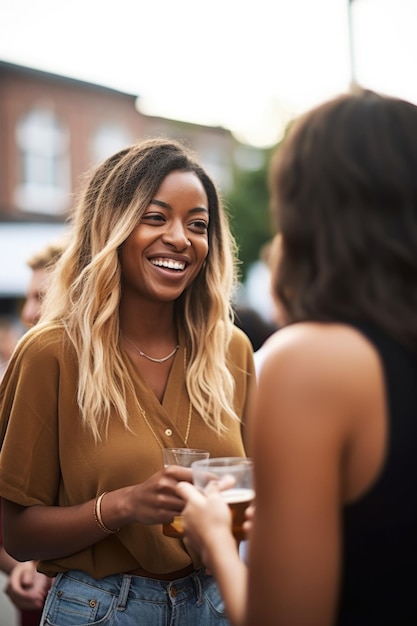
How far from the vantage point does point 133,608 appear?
7.38ft

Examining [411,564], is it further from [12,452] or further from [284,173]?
[12,452]

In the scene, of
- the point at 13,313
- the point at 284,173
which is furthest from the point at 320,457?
the point at 13,313

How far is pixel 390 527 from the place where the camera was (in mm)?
1348

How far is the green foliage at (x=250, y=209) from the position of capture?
80.7ft

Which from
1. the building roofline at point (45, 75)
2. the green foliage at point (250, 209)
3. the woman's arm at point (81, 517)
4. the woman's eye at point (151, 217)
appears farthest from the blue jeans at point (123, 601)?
the green foliage at point (250, 209)

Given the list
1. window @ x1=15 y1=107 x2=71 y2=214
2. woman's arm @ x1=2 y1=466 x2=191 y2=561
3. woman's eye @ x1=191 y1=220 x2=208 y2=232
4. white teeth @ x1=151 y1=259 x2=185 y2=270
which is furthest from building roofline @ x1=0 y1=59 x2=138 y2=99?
woman's arm @ x1=2 y1=466 x2=191 y2=561

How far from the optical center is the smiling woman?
227cm

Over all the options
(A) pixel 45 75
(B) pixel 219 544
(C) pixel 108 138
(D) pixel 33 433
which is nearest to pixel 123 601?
(D) pixel 33 433

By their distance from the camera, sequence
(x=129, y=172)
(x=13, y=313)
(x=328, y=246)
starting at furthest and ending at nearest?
1. (x=13, y=313)
2. (x=129, y=172)
3. (x=328, y=246)

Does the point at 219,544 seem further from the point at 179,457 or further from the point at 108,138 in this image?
the point at 108,138

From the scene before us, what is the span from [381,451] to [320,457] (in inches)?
4.4

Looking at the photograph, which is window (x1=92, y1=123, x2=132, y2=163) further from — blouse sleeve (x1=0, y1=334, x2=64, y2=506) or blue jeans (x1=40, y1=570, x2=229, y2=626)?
blue jeans (x1=40, y1=570, x2=229, y2=626)

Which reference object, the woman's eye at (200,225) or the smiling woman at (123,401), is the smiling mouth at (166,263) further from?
the woman's eye at (200,225)

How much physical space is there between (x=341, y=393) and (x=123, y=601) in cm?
128
